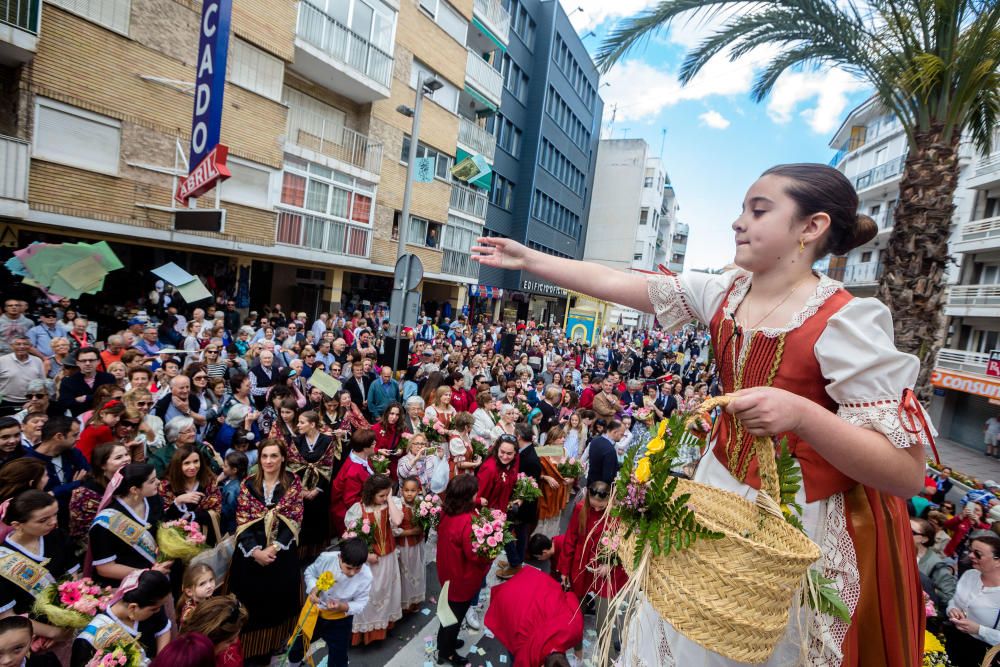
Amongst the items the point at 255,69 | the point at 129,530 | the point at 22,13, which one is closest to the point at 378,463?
the point at 129,530

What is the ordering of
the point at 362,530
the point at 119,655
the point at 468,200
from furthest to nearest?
the point at 468,200, the point at 362,530, the point at 119,655

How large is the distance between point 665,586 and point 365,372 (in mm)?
8468

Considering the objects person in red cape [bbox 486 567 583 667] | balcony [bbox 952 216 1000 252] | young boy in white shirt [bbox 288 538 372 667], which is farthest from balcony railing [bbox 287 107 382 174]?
balcony [bbox 952 216 1000 252]

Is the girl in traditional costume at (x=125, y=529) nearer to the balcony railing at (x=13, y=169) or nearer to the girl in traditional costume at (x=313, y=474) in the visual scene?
the girl in traditional costume at (x=313, y=474)

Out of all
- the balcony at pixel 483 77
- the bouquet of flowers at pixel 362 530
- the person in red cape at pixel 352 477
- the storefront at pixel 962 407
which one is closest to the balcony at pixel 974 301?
the storefront at pixel 962 407

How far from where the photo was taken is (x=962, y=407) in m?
23.0

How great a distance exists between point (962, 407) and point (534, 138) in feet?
84.7

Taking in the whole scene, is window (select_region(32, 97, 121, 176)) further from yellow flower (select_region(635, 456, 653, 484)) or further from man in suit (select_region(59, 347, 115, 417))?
yellow flower (select_region(635, 456, 653, 484))

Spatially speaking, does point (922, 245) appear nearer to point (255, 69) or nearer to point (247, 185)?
point (247, 185)

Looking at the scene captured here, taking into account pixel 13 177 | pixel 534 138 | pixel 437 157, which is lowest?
pixel 13 177

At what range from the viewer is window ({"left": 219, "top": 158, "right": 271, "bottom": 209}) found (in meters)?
14.4

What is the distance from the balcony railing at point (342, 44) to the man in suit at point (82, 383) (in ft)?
41.5

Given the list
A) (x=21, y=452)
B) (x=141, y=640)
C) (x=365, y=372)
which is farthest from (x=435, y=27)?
(x=141, y=640)

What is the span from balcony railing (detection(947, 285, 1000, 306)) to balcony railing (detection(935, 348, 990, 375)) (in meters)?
2.11
